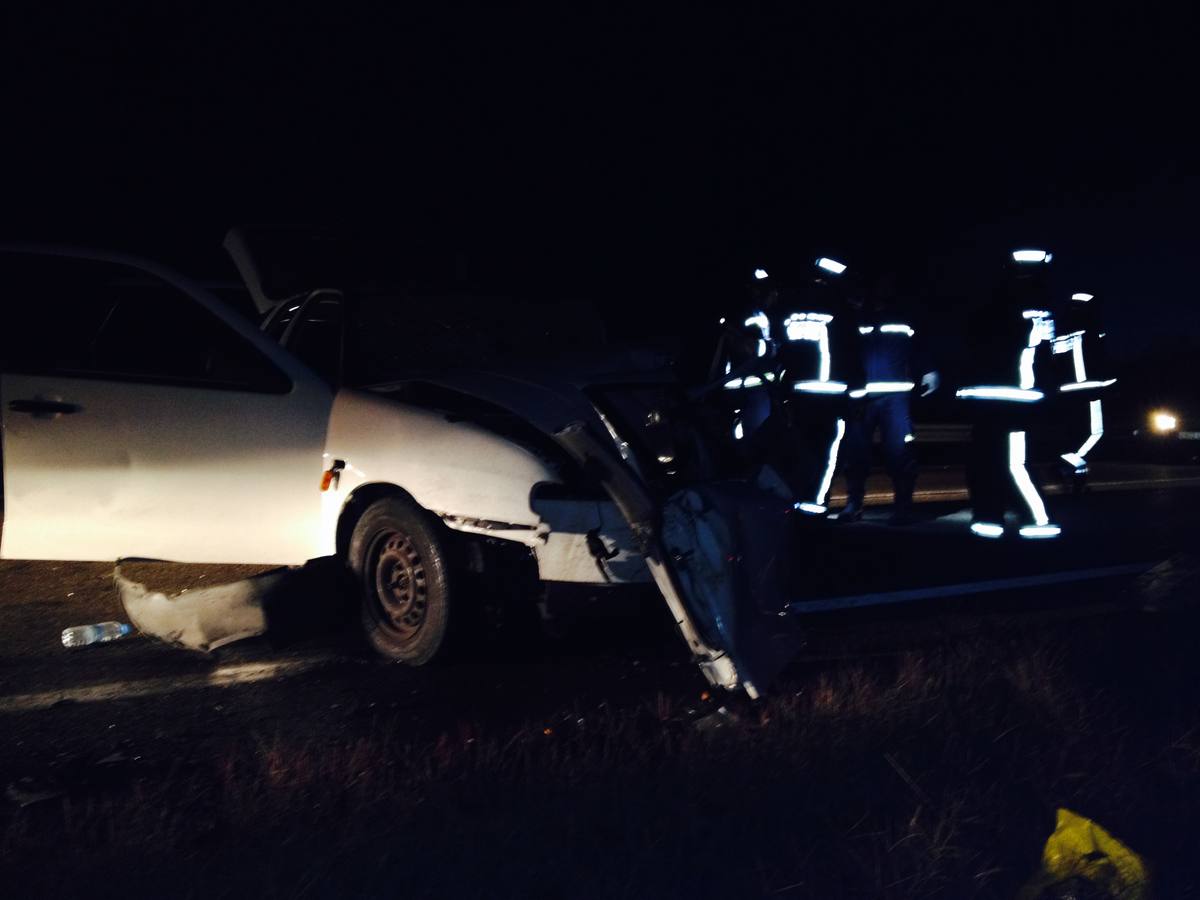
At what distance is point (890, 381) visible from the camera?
9.56 metres

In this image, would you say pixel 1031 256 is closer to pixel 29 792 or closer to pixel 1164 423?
pixel 29 792

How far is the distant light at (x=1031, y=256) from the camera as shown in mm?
8078

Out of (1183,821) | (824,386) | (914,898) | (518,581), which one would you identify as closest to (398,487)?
(518,581)

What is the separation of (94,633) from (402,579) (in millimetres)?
1521

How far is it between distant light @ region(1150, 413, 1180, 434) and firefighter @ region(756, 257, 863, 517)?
840cm

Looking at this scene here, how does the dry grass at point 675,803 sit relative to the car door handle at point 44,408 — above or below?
below

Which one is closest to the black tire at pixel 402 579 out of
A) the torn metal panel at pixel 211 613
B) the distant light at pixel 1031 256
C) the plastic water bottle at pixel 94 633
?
the torn metal panel at pixel 211 613

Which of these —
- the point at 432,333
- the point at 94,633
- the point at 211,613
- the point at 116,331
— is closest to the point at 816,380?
the point at 432,333

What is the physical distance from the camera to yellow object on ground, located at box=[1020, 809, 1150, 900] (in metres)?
3.26

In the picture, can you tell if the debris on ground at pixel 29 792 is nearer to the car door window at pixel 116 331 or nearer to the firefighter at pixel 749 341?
the car door window at pixel 116 331

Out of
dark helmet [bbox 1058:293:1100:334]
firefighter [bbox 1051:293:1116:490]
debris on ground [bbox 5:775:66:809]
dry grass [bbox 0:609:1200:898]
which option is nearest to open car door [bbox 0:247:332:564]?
dry grass [bbox 0:609:1200:898]

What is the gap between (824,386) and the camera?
940cm

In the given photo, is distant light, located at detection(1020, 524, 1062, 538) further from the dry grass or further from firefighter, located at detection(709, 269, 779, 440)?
the dry grass

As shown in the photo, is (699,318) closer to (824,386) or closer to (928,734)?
(824,386)
